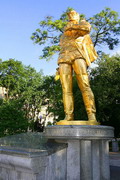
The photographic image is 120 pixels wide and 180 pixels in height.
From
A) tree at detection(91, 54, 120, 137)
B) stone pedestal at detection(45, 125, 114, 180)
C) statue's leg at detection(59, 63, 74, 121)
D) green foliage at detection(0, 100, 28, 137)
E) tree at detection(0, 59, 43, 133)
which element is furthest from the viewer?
tree at detection(0, 59, 43, 133)

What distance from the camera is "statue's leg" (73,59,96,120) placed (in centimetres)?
532

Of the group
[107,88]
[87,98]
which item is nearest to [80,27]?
[87,98]

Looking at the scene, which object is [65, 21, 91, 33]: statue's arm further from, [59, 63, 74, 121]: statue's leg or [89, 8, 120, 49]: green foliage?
[89, 8, 120, 49]: green foliage

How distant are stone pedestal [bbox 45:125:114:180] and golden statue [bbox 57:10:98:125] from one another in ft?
2.08

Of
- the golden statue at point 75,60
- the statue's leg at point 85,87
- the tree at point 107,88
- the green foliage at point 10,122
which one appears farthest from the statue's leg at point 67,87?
the tree at point 107,88

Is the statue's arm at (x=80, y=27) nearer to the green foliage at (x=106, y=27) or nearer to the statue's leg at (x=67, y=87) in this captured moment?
the statue's leg at (x=67, y=87)

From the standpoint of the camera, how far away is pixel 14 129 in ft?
48.0

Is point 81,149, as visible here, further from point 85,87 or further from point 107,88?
point 107,88

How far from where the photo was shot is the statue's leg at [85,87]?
17.5 feet

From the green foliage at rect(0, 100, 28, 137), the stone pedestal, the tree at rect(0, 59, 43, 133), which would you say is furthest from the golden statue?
the tree at rect(0, 59, 43, 133)

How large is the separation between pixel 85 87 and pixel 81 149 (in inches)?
63.1

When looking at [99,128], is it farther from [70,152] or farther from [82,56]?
[82,56]

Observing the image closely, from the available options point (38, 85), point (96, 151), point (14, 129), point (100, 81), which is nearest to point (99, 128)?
point (96, 151)

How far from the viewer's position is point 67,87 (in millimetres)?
5559
